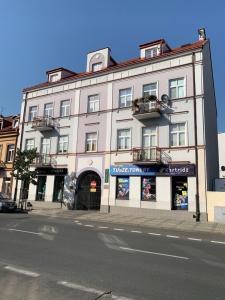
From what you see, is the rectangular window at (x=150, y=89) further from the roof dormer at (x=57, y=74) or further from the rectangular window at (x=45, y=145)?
the rectangular window at (x=45, y=145)

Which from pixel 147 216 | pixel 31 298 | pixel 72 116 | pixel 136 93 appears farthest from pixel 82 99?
pixel 31 298

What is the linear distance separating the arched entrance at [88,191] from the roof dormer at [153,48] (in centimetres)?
1142

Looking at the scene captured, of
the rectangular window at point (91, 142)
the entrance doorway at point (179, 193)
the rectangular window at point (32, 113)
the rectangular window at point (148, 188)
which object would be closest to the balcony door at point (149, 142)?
the rectangular window at point (148, 188)

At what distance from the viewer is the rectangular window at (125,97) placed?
24.8 m

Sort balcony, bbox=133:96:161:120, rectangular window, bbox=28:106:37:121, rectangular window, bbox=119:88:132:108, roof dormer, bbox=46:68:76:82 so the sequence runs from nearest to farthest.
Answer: balcony, bbox=133:96:161:120
rectangular window, bbox=119:88:132:108
roof dormer, bbox=46:68:76:82
rectangular window, bbox=28:106:37:121

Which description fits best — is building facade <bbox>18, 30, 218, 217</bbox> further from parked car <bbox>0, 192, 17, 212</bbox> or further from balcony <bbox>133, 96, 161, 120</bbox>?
parked car <bbox>0, 192, 17, 212</bbox>

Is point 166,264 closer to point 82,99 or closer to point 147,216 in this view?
point 147,216

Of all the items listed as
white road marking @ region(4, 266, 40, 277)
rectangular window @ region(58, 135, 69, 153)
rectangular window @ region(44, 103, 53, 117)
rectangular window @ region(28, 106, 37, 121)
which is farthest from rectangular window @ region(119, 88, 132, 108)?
white road marking @ region(4, 266, 40, 277)

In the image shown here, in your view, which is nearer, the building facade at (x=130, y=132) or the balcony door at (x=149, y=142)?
the building facade at (x=130, y=132)

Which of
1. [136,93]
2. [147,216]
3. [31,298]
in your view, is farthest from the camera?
[136,93]

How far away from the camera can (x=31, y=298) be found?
4.95 meters

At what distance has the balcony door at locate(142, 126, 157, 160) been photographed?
21906mm

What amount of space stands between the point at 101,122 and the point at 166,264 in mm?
18994

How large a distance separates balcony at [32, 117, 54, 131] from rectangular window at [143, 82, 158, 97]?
955 cm
